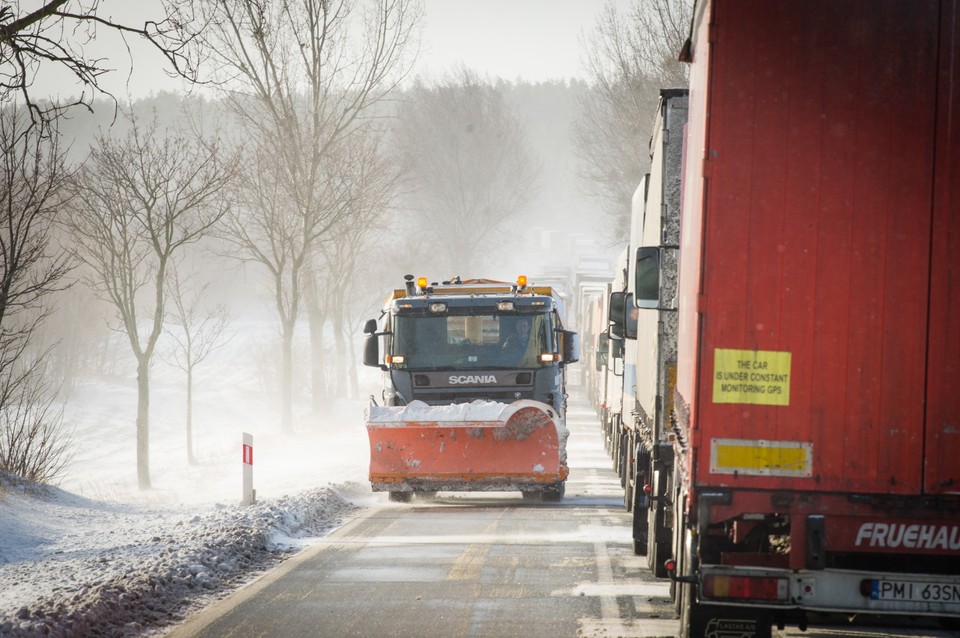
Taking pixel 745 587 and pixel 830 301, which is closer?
pixel 830 301

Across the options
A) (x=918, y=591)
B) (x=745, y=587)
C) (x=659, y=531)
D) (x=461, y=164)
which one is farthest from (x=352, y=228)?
(x=461, y=164)

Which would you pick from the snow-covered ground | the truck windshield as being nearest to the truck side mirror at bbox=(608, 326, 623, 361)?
the truck windshield

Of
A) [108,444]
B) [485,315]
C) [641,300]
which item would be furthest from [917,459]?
[108,444]

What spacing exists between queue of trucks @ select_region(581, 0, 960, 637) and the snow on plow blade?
8.82 meters

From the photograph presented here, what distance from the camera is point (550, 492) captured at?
1501 cm

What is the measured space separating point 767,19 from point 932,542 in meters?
2.58

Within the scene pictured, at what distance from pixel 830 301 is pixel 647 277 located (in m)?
2.54

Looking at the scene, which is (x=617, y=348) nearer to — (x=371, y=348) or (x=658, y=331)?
(x=371, y=348)

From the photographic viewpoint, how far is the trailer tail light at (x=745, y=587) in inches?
211

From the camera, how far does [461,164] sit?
233ft

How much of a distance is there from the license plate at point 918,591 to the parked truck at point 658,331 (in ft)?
5.85

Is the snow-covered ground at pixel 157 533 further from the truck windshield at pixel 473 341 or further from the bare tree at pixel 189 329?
the truck windshield at pixel 473 341

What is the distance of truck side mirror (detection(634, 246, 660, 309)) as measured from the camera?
765 cm

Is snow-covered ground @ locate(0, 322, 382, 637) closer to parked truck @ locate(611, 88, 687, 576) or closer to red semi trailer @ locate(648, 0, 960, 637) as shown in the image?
parked truck @ locate(611, 88, 687, 576)
